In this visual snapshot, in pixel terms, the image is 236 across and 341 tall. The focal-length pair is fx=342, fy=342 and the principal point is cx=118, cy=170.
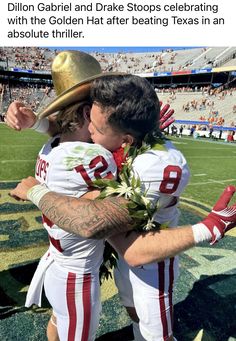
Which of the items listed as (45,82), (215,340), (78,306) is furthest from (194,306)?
(45,82)

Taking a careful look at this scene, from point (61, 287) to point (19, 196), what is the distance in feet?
1.77

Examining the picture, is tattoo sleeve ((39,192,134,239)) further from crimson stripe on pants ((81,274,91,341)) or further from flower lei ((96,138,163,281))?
crimson stripe on pants ((81,274,91,341))

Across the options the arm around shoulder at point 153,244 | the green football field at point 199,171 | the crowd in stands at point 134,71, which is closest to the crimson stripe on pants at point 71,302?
the arm around shoulder at point 153,244

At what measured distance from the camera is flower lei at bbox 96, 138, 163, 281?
5.10 ft

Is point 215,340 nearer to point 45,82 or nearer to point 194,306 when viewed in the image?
point 194,306

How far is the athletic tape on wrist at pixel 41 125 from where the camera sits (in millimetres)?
2144

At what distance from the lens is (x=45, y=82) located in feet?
169

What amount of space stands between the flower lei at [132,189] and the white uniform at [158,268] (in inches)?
1.5

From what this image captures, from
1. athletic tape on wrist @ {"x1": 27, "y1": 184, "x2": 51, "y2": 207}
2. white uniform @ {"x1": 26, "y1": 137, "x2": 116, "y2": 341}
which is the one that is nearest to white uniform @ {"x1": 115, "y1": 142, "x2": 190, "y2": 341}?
white uniform @ {"x1": 26, "y1": 137, "x2": 116, "y2": 341}

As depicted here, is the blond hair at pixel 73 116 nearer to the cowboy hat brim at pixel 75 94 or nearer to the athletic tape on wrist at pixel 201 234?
the cowboy hat brim at pixel 75 94

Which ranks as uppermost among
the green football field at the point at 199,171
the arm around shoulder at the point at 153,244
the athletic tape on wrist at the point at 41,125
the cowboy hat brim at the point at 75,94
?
the cowboy hat brim at the point at 75,94

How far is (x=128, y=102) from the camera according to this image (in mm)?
1548

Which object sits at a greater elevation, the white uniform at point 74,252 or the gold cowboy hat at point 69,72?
the gold cowboy hat at point 69,72

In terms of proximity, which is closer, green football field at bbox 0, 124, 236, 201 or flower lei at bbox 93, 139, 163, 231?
flower lei at bbox 93, 139, 163, 231
